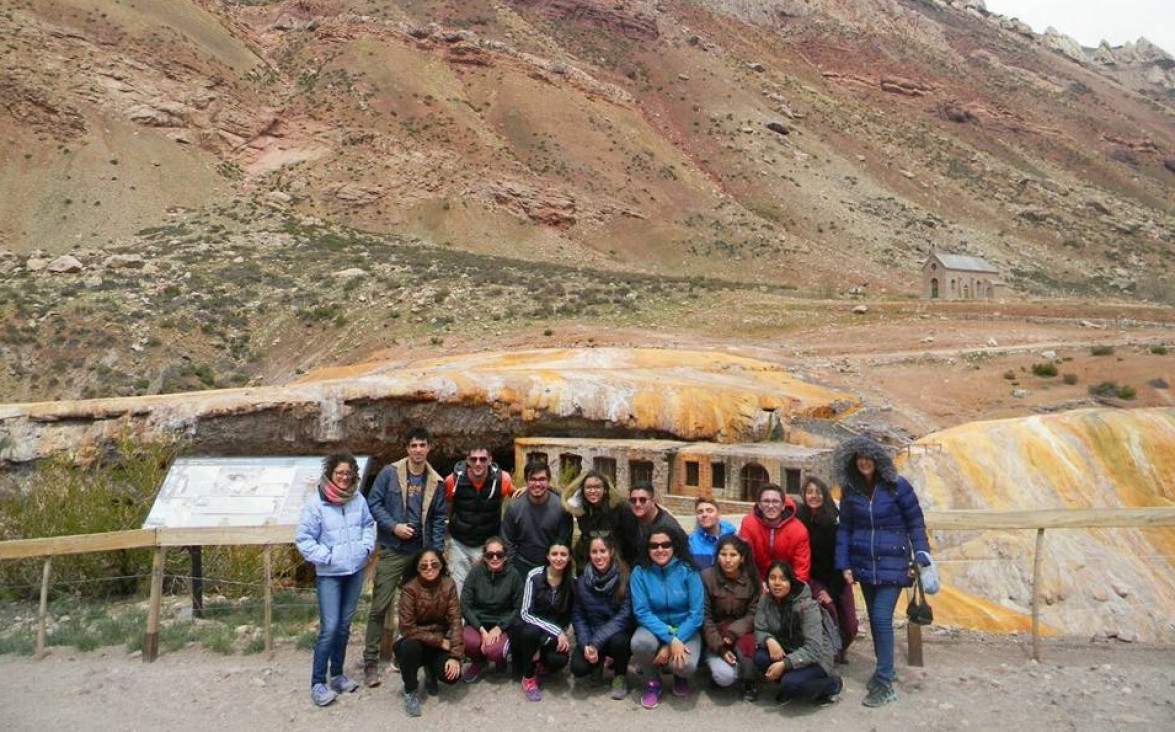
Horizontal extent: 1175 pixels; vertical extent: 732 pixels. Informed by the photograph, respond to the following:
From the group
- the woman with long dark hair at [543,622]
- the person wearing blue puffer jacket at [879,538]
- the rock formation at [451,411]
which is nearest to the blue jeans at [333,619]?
the woman with long dark hair at [543,622]

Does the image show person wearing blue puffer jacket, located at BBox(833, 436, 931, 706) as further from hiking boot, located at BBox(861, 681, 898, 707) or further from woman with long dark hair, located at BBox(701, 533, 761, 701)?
woman with long dark hair, located at BBox(701, 533, 761, 701)

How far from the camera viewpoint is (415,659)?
4.89 meters

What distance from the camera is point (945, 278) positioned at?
36625 millimetres

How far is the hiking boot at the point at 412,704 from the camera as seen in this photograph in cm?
481

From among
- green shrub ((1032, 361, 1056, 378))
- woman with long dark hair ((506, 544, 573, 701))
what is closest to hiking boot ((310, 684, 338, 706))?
woman with long dark hair ((506, 544, 573, 701))

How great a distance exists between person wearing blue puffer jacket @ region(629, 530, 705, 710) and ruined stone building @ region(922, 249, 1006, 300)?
35071 millimetres

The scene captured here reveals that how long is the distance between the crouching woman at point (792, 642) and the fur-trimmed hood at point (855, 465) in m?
0.71

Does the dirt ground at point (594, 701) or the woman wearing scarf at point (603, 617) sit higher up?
the woman wearing scarf at point (603, 617)

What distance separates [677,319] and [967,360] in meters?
9.89

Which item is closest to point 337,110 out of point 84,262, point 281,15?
point 281,15

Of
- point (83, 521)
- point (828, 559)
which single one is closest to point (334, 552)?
point (828, 559)

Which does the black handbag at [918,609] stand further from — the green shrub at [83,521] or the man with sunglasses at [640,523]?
the green shrub at [83,521]

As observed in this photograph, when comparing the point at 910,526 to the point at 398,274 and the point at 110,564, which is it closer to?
the point at 110,564

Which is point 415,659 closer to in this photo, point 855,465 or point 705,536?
point 705,536
